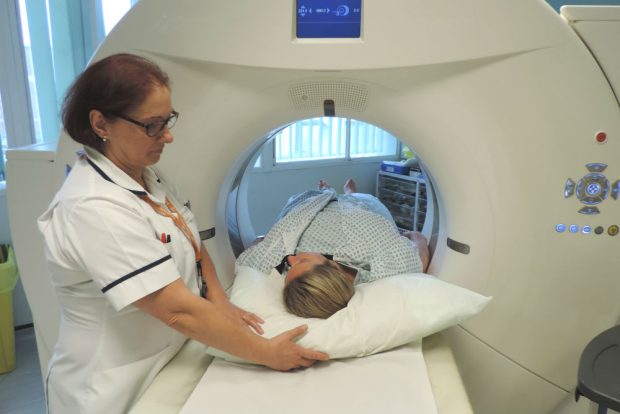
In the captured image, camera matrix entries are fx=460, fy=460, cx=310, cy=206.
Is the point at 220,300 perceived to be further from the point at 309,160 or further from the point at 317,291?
the point at 309,160

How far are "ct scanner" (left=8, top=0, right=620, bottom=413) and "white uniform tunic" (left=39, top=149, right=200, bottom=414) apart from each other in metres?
0.30

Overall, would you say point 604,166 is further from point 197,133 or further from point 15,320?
point 15,320

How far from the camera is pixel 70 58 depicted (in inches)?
85.4

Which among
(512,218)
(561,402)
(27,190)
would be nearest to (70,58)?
(27,190)

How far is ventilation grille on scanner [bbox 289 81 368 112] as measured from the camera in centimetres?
115

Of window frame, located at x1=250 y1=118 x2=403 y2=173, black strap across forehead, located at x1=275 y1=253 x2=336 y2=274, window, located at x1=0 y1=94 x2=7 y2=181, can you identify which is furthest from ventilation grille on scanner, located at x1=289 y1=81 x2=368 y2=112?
window, located at x1=0 y1=94 x2=7 y2=181

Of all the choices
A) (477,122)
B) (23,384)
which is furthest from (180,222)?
(23,384)

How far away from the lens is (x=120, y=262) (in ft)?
2.58

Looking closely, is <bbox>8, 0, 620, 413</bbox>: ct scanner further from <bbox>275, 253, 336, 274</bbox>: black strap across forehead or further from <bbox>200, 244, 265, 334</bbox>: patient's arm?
<bbox>275, 253, 336, 274</bbox>: black strap across forehead

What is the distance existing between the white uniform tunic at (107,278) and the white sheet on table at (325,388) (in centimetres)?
15

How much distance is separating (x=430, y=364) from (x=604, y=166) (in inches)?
24.2

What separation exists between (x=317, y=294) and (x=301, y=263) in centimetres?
18

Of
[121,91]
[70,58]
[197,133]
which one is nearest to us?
[121,91]

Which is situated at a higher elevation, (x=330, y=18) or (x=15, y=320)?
(x=330, y=18)
